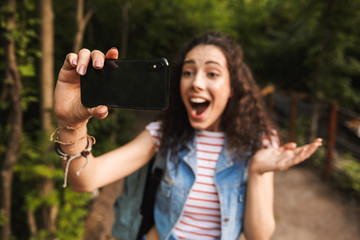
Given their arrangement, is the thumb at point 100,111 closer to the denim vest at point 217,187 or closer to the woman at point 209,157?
the woman at point 209,157

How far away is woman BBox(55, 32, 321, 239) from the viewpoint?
1.44 meters

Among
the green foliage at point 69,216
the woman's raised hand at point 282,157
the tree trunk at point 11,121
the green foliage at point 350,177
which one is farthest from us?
the green foliage at point 350,177

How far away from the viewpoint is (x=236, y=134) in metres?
1.66

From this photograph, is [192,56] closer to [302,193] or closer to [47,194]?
[47,194]

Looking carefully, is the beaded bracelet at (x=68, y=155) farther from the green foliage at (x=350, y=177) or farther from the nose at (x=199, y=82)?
the green foliage at (x=350, y=177)

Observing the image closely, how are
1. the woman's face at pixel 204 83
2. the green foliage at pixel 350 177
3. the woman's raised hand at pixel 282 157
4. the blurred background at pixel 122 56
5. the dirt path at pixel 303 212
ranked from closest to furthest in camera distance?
the woman's raised hand at pixel 282 157 → the woman's face at pixel 204 83 → the blurred background at pixel 122 56 → the dirt path at pixel 303 212 → the green foliage at pixel 350 177

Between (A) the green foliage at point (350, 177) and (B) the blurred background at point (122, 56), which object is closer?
(B) the blurred background at point (122, 56)

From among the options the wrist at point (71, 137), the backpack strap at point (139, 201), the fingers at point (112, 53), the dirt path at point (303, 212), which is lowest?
the dirt path at point (303, 212)

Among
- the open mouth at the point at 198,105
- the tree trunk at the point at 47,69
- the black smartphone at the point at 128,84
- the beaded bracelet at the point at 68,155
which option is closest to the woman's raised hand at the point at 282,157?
the open mouth at the point at 198,105

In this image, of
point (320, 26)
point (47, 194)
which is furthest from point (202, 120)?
point (320, 26)

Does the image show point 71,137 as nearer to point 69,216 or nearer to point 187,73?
point 187,73

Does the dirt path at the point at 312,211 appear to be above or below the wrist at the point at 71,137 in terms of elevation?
below

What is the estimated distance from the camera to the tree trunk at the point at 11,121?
76.7 inches

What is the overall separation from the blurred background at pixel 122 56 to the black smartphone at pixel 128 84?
1285 mm
